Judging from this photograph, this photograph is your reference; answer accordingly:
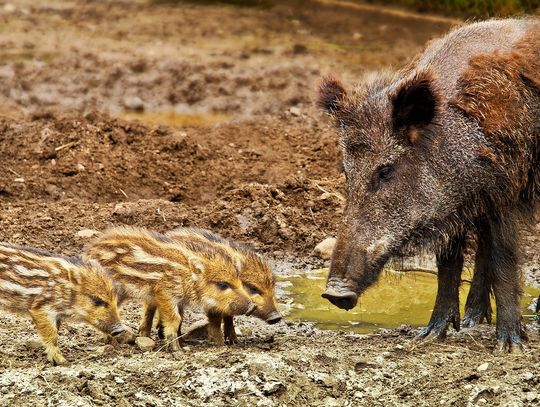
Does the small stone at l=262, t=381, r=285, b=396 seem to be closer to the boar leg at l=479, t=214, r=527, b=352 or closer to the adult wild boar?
the adult wild boar

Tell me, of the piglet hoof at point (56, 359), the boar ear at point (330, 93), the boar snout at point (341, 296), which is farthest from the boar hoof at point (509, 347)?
the piglet hoof at point (56, 359)

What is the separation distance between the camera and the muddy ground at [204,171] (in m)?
6.52

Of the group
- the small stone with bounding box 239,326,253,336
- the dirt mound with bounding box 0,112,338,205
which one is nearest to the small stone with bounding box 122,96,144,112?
the dirt mound with bounding box 0,112,338,205

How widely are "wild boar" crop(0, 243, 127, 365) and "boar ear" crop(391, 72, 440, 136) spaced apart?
2005 mm

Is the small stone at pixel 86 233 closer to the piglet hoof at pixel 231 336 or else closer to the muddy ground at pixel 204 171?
the muddy ground at pixel 204 171

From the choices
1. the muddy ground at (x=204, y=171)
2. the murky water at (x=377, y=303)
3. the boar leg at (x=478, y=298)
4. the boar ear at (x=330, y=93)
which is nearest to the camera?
the muddy ground at (x=204, y=171)

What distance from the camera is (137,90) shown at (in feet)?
47.0

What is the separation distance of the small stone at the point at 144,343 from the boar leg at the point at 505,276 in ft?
7.14

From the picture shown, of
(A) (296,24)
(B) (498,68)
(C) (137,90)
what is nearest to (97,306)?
(B) (498,68)

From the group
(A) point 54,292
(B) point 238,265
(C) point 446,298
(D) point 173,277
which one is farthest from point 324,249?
(A) point 54,292

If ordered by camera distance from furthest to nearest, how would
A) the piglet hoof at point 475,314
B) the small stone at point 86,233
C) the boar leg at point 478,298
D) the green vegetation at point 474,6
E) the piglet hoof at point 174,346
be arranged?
the green vegetation at point 474,6, the small stone at point 86,233, the piglet hoof at point 475,314, the boar leg at point 478,298, the piglet hoof at point 174,346

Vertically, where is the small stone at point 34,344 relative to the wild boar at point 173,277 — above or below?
below

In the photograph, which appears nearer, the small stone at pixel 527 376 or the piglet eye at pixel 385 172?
the small stone at pixel 527 376

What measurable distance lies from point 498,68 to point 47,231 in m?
4.21
